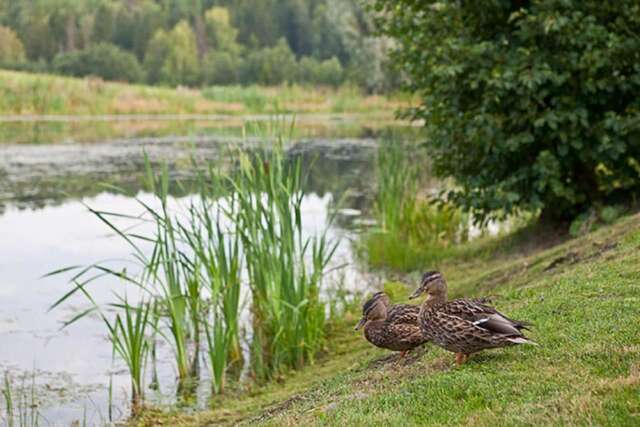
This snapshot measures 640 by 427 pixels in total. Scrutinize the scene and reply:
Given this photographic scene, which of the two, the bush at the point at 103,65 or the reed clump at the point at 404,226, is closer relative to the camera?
the reed clump at the point at 404,226

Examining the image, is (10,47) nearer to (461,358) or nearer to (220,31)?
(220,31)

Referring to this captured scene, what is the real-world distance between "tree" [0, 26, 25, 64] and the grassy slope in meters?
72.9

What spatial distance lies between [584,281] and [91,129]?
30.5 meters

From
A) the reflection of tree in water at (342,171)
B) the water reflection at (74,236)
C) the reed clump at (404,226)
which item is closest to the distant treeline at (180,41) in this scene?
the reflection of tree in water at (342,171)

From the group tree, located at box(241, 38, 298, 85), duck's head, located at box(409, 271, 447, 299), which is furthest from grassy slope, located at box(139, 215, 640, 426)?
tree, located at box(241, 38, 298, 85)

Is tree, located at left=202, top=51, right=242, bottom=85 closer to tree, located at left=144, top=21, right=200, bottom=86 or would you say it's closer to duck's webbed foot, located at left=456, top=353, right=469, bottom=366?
tree, located at left=144, top=21, right=200, bottom=86

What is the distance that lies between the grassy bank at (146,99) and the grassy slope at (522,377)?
85.8ft

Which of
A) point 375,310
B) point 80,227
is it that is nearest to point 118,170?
point 80,227

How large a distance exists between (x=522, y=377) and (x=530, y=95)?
6.24 metres

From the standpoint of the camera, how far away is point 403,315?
6910 mm

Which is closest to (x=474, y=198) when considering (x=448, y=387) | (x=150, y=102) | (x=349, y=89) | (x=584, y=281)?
(x=584, y=281)

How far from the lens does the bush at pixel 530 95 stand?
10.8 meters

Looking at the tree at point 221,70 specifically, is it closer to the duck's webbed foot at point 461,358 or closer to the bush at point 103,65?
the bush at point 103,65

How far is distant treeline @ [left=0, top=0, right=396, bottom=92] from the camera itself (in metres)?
73.0
